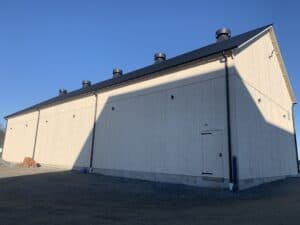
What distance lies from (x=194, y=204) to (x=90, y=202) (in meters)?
3.53

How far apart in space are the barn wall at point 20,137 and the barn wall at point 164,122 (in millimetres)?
12596

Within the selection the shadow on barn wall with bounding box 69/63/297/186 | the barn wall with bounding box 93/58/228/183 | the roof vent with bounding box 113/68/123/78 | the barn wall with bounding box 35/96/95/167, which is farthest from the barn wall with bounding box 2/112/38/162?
the barn wall with bounding box 93/58/228/183

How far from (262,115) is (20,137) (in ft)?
86.8

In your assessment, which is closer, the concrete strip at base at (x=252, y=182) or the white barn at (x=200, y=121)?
the concrete strip at base at (x=252, y=182)

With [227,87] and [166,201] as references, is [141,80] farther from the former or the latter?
[166,201]

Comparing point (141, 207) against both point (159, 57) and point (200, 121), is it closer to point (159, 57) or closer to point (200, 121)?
point (200, 121)

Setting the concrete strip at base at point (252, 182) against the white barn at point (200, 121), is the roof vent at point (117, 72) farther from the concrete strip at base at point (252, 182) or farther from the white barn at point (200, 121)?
the concrete strip at base at point (252, 182)

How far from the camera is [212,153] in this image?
1354 centimetres

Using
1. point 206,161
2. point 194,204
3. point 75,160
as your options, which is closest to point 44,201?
point 194,204

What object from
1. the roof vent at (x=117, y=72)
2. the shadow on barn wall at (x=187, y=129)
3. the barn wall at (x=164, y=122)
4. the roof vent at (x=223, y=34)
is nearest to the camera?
the shadow on barn wall at (x=187, y=129)

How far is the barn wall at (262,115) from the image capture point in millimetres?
13859

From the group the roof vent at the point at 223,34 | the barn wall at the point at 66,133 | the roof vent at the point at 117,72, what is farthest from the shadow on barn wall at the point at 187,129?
the roof vent at the point at 117,72

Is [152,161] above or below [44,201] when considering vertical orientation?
above

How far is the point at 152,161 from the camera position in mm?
16219
